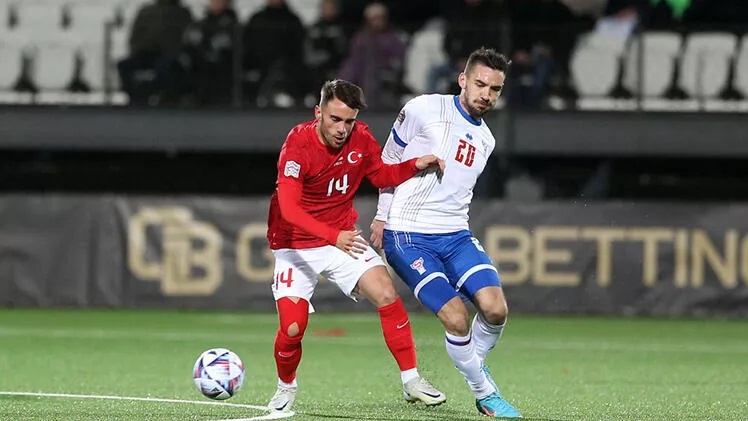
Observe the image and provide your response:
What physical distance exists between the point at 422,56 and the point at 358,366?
25.5ft

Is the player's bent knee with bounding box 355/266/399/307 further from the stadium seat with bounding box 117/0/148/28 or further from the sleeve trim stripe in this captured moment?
the stadium seat with bounding box 117/0/148/28

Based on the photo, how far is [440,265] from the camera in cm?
900

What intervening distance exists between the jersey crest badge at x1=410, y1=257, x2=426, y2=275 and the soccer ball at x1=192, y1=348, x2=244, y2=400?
1208mm

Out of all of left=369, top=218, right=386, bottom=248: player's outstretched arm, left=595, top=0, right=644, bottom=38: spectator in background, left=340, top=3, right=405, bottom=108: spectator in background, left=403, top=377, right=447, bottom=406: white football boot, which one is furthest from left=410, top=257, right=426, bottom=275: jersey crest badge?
left=595, top=0, right=644, bottom=38: spectator in background

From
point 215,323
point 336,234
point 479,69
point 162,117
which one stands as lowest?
point 215,323

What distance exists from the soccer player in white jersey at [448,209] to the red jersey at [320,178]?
0.19 meters

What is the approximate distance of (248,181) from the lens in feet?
74.4

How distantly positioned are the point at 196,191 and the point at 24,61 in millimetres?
3686

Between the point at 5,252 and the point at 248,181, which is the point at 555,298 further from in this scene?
the point at 5,252

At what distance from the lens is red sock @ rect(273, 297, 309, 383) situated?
8875mm

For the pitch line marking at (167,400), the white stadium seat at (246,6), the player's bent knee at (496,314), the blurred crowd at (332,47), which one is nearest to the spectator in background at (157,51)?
the blurred crowd at (332,47)

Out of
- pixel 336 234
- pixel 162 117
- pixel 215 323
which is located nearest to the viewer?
pixel 336 234

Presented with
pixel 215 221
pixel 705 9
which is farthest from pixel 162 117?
pixel 705 9

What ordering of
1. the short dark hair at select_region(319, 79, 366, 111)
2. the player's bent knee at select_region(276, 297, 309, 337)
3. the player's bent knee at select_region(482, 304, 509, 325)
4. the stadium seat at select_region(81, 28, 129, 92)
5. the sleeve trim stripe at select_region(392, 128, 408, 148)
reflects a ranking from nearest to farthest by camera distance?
the short dark hair at select_region(319, 79, 366, 111) < the player's bent knee at select_region(482, 304, 509, 325) < the player's bent knee at select_region(276, 297, 309, 337) < the sleeve trim stripe at select_region(392, 128, 408, 148) < the stadium seat at select_region(81, 28, 129, 92)
